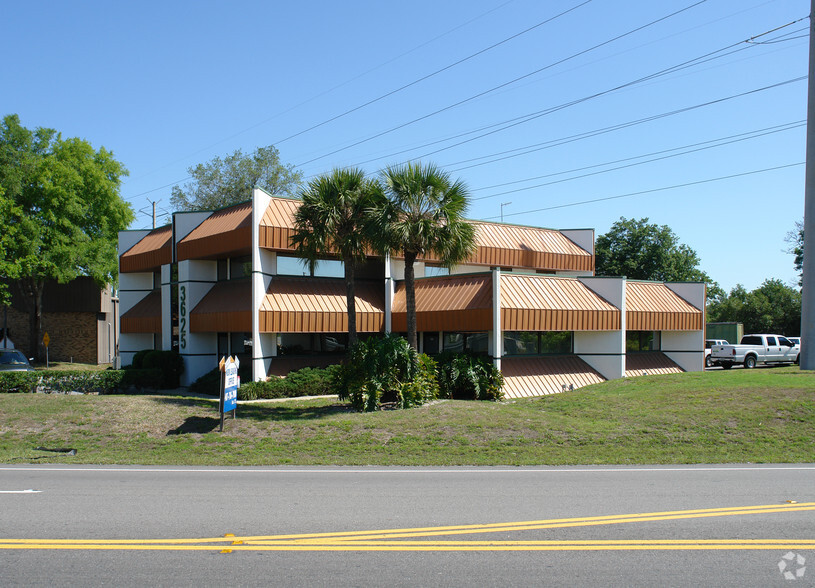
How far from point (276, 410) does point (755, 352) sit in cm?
2940

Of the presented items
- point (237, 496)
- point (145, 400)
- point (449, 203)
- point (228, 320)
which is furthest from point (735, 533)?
point (228, 320)

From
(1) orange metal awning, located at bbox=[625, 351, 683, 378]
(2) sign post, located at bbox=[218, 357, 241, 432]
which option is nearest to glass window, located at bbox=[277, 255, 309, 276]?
(2) sign post, located at bbox=[218, 357, 241, 432]

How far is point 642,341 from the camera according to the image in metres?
29.3

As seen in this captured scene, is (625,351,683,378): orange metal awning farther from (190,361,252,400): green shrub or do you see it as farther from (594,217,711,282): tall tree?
(594,217,711,282): tall tree

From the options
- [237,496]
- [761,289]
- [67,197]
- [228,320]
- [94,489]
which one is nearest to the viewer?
[237,496]

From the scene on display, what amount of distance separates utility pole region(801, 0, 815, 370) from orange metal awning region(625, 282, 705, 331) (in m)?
5.15

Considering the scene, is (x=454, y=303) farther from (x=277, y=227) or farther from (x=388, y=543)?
(x=388, y=543)

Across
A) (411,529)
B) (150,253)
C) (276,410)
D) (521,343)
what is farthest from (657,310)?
(150,253)

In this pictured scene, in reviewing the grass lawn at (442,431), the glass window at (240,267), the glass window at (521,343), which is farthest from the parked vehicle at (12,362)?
the glass window at (521,343)

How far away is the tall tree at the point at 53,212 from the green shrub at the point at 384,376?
2387cm

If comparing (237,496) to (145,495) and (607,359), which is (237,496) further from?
(607,359)

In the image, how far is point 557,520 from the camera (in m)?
8.09

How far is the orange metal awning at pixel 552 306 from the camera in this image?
23.1 metres

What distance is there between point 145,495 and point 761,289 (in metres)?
66.6
